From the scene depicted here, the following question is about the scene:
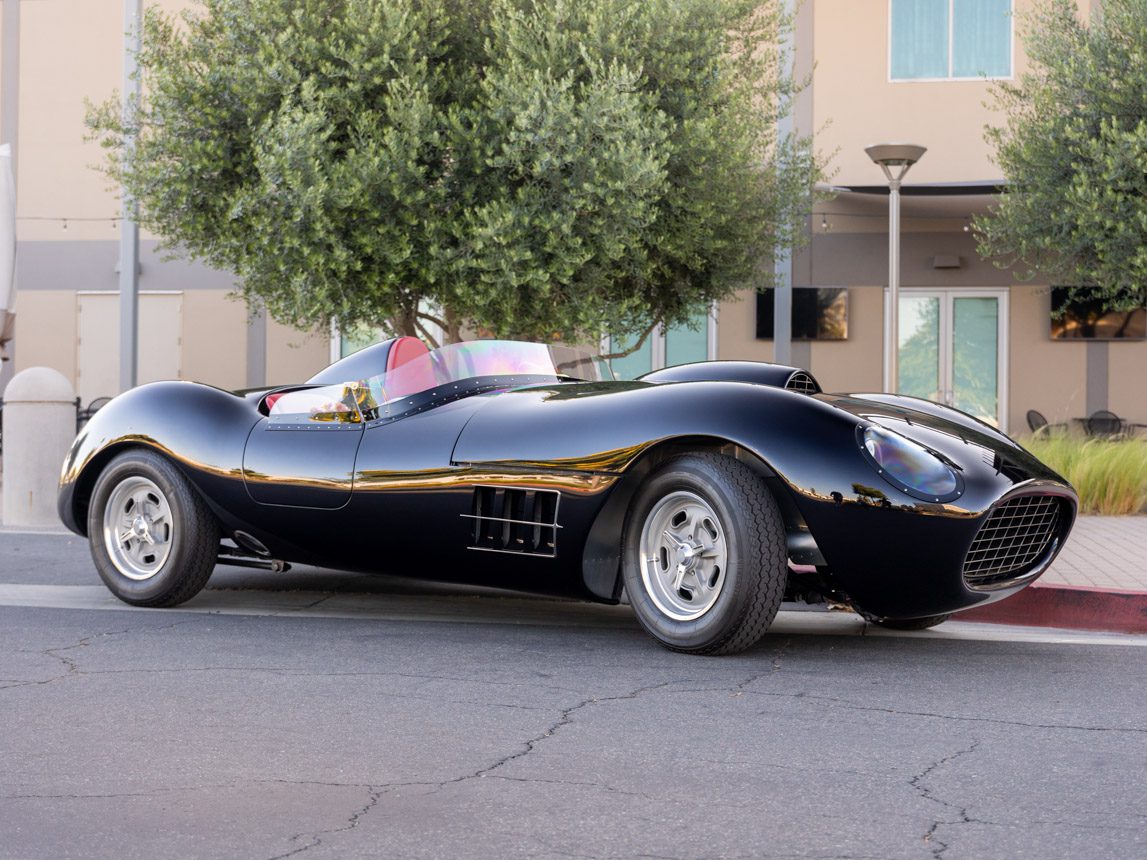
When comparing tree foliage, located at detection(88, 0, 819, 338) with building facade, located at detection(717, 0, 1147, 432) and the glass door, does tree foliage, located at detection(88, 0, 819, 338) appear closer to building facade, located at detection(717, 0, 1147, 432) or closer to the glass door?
building facade, located at detection(717, 0, 1147, 432)

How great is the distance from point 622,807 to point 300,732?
110 centimetres

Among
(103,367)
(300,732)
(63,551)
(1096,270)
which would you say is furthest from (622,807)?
(103,367)

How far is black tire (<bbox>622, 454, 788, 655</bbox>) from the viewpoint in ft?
15.3

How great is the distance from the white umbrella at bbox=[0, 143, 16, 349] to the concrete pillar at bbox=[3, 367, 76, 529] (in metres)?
1.32

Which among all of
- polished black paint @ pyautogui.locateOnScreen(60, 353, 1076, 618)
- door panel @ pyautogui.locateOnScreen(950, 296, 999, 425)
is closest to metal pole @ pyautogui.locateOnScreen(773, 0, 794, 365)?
door panel @ pyautogui.locateOnScreen(950, 296, 999, 425)

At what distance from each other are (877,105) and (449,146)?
773 cm

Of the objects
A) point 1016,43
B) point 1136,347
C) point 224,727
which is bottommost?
point 224,727

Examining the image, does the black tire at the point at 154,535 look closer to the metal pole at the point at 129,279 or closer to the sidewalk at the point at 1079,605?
the sidewalk at the point at 1079,605

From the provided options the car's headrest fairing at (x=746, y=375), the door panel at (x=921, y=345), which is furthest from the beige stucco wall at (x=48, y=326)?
the car's headrest fairing at (x=746, y=375)

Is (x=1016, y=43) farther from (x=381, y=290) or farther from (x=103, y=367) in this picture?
(x=103, y=367)

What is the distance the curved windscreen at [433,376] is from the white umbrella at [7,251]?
5.89 m

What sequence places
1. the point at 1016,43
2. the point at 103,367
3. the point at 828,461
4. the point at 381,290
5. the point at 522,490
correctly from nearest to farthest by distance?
the point at 828,461 < the point at 522,490 < the point at 381,290 < the point at 1016,43 < the point at 103,367

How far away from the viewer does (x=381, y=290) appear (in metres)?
13.2

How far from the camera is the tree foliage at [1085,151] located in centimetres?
1335
